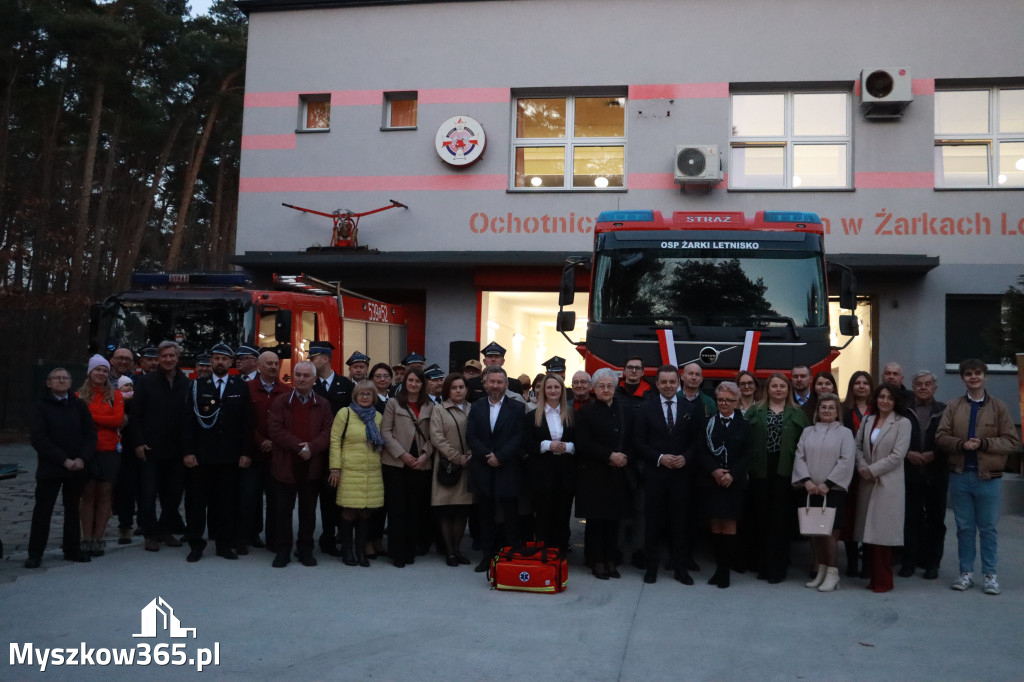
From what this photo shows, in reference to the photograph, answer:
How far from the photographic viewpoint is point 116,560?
8195 mm

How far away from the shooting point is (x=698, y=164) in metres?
15.9

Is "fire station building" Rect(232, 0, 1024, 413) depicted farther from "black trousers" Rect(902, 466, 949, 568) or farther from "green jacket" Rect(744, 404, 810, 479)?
"green jacket" Rect(744, 404, 810, 479)

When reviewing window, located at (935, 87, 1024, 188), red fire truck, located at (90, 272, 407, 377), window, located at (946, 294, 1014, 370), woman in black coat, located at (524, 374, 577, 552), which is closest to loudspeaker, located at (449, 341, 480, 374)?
red fire truck, located at (90, 272, 407, 377)

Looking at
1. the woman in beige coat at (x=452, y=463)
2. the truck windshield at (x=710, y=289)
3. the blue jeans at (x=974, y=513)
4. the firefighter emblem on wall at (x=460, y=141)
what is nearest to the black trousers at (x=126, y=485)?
the woman in beige coat at (x=452, y=463)

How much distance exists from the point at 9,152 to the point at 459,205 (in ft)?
54.8

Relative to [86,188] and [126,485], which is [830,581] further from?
[86,188]

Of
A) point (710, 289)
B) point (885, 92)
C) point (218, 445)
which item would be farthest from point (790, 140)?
point (218, 445)

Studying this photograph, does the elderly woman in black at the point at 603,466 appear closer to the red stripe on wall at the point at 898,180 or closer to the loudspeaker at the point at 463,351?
the loudspeaker at the point at 463,351

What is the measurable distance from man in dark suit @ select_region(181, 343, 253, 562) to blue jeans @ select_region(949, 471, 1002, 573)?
6.07m

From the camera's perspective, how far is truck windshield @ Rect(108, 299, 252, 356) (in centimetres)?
1227

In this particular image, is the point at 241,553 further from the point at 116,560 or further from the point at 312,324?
the point at 312,324

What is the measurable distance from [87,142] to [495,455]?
24.7 m

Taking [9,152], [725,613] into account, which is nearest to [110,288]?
[9,152]

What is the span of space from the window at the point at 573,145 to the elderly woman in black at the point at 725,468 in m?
9.70
